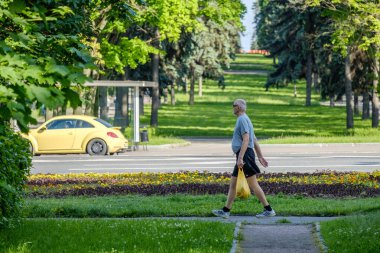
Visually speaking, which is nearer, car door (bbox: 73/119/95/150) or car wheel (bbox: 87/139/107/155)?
car wheel (bbox: 87/139/107/155)

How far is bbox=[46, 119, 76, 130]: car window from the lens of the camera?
32000 millimetres

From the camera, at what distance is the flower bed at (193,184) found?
57.5ft

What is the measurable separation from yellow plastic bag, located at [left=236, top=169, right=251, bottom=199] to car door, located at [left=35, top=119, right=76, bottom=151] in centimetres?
1861

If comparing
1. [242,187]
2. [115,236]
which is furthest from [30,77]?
[242,187]

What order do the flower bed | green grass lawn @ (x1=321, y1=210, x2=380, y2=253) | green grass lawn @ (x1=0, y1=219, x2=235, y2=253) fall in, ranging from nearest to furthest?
green grass lawn @ (x1=321, y1=210, x2=380, y2=253) < green grass lawn @ (x1=0, y1=219, x2=235, y2=253) < the flower bed

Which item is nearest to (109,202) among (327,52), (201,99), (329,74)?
(327,52)

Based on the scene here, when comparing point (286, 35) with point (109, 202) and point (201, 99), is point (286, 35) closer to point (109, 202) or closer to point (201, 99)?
point (201, 99)

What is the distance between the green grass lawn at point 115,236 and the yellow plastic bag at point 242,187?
→ 141 cm

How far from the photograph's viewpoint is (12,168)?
11.6 m

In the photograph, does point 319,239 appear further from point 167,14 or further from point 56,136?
point 167,14

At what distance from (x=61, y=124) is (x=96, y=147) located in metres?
1.44

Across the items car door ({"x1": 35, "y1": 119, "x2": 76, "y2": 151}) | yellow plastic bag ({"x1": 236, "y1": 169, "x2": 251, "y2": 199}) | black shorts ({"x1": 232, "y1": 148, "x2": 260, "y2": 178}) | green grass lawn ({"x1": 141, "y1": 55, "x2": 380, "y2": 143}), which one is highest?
black shorts ({"x1": 232, "y1": 148, "x2": 260, "y2": 178})

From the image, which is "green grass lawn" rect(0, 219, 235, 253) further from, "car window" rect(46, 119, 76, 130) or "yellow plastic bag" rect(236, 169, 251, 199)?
"car window" rect(46, 119, 76, 130)

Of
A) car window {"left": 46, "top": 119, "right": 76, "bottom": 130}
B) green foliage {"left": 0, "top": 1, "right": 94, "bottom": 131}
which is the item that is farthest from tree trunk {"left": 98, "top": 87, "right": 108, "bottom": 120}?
green foliage {"left": 0, "top": 1, "right": 94, "bottom": 131}
